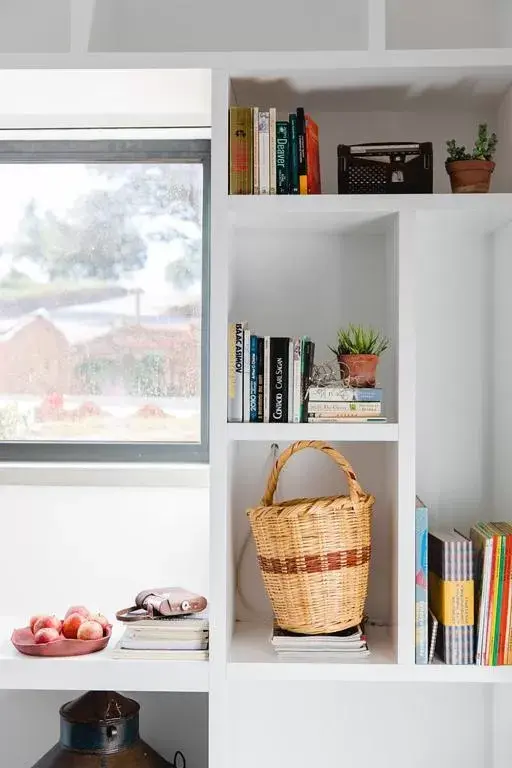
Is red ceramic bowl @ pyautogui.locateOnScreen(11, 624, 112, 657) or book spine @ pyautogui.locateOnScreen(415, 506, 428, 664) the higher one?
book spine @ pyautogui.locateOnScreen(415, 506, 428, 664)

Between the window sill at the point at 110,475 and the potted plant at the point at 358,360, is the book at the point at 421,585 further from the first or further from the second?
the window sill at the point at 110,475

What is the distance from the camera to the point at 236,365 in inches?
76.6

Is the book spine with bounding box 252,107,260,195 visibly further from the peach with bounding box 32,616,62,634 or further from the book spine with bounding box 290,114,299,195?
the peach with bounding box 32,616,62,634

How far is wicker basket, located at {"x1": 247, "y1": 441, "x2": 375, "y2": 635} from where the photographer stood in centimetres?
192

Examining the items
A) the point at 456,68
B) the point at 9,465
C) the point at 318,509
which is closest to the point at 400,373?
the point at 318,509

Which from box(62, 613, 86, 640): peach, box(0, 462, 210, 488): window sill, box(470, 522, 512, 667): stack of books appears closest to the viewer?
box(470, 522, 512, 667): stack of books

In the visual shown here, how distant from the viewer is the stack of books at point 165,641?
193 centimetres

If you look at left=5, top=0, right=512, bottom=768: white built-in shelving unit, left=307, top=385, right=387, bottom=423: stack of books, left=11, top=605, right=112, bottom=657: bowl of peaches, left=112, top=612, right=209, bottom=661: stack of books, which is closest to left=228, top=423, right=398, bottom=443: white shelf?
left=307, top=385, right=387, bottom=423: stack of books

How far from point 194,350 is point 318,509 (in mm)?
787

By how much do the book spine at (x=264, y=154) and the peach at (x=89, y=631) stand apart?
1.07 m

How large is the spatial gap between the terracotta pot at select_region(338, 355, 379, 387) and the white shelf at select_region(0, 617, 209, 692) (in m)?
0.72

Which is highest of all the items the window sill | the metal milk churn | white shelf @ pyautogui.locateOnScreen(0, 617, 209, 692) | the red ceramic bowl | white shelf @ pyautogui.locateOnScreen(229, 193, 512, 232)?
white shelf @ pyautogui.locateOnScreen(229, 193, 512, 232)

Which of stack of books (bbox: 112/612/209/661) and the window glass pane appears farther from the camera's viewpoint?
the window glass pane

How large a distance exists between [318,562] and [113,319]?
1.01m
